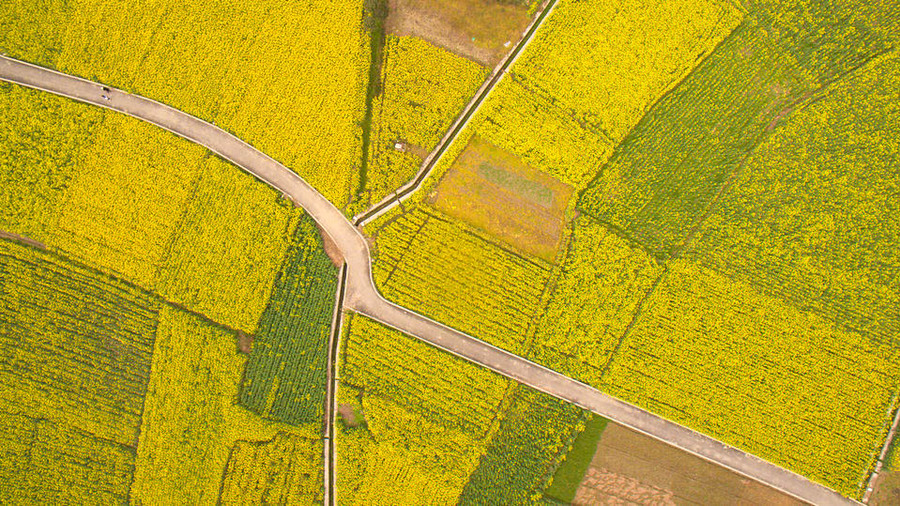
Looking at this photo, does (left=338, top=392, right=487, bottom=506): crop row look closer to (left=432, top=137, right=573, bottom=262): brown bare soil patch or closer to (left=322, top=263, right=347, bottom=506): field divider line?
(left=322, top=263, right=347, bottom=506): field divider line

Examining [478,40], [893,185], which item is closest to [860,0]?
[893,185]

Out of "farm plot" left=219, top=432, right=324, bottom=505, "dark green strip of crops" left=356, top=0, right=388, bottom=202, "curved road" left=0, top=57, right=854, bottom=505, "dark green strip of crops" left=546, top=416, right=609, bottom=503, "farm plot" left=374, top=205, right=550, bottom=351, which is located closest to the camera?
"farm plot" left=219, top=432, right=324, bottom=505

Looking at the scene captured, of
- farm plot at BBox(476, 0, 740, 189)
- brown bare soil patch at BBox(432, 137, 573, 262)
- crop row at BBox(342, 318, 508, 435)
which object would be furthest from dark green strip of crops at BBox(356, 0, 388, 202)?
crop row at BBox(342, 318, 508, 435)

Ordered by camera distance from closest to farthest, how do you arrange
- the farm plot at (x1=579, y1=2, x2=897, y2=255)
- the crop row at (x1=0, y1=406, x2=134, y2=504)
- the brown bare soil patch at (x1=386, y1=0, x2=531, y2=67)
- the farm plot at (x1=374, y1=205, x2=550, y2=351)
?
the crop row at (x1=0, y1=406, x2=134, y2=504) → the farm plot at (x1=374, y1=205, x2=550, y2=351) → the farm plot at (x1=579, y1=2, x2=897, y2=255) → the brown bare soil patch at (x1=386, y1=0, x2=531, y2=67)

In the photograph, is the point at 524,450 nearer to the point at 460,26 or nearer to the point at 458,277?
the point at 458,277

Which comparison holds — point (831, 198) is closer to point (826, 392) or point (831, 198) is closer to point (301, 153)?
point (826, 392)

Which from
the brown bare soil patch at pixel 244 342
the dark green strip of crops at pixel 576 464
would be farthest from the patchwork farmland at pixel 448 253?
the brown bare soil patch at pixel 244 342

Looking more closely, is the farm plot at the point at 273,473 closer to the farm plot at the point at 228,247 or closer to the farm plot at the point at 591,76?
the farm plot at the point at 228,247
